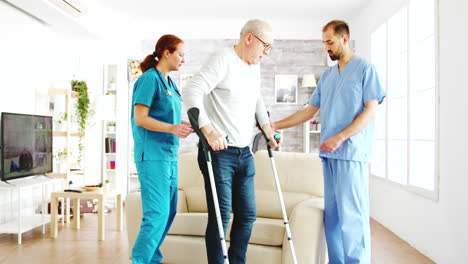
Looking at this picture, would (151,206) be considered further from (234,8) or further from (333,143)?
(234,8)

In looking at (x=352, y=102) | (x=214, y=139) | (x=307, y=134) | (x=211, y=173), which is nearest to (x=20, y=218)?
(x=211, y=173)

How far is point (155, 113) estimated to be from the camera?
243cm

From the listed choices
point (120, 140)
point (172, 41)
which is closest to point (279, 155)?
point (172, 41)

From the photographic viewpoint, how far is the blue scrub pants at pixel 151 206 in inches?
91.7

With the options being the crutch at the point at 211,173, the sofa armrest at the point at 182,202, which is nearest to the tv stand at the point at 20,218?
the sofa armrest at the point at 182,202

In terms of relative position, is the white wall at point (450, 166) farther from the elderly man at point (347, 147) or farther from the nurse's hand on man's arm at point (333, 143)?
the nurse's hand on man's arm at point (333, 143)

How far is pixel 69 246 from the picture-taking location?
367cm

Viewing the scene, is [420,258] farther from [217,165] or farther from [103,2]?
[103,2]

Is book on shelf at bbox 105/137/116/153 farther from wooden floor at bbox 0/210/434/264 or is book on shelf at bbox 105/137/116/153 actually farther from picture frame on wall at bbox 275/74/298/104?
picture frame on wall at bbox 275/74/298/104

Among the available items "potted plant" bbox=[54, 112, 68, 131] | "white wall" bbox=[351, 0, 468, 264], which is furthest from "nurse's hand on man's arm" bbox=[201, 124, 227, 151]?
"potted plant" bbox=[54, 112, 68, 131]

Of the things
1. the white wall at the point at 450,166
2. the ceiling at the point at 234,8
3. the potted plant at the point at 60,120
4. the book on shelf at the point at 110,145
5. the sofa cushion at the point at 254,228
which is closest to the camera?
the sofa cushion at the point at 254,228

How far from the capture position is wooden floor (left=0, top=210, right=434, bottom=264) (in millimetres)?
3262

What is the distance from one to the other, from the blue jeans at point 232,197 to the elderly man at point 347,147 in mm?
566

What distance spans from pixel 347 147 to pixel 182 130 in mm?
994
